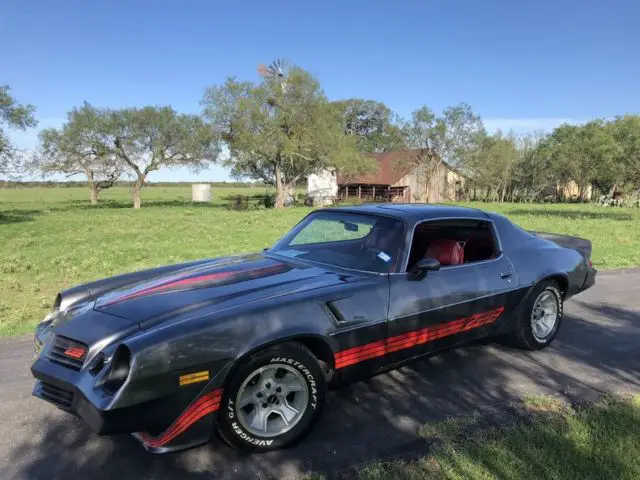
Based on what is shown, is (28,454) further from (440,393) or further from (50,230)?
(50,230)

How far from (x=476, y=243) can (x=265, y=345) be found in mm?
2606

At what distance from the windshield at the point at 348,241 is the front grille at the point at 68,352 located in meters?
1.87

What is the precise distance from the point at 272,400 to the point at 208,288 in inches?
34.6

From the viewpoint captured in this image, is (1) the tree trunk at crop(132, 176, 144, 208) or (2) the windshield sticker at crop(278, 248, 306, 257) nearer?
(2) the windshield sticker at crop(278, 248, 306, 257)

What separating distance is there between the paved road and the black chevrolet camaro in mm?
200

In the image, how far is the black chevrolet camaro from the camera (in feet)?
8.75

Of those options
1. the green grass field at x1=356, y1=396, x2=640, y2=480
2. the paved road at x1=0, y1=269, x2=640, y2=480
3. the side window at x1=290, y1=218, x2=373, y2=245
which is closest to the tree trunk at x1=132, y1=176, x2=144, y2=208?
the paved road at x1=0, y1=269, x2=640, y2=480

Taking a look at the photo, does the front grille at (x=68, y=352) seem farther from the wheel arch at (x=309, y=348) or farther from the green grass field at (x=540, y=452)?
the green grass field at (x=540, y=452)

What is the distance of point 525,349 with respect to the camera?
16.0 ft

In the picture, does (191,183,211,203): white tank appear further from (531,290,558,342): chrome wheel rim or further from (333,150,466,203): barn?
(531,290,558,342): chrome wheel rim

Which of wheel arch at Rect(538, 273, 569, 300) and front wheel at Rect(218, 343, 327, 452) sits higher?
wheel arch at Rect(538, 273, 569, 300)

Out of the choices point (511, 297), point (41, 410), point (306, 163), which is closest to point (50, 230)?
point (41, 410)

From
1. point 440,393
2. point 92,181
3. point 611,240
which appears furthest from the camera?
point 92,181

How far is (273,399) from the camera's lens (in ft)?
10.1
